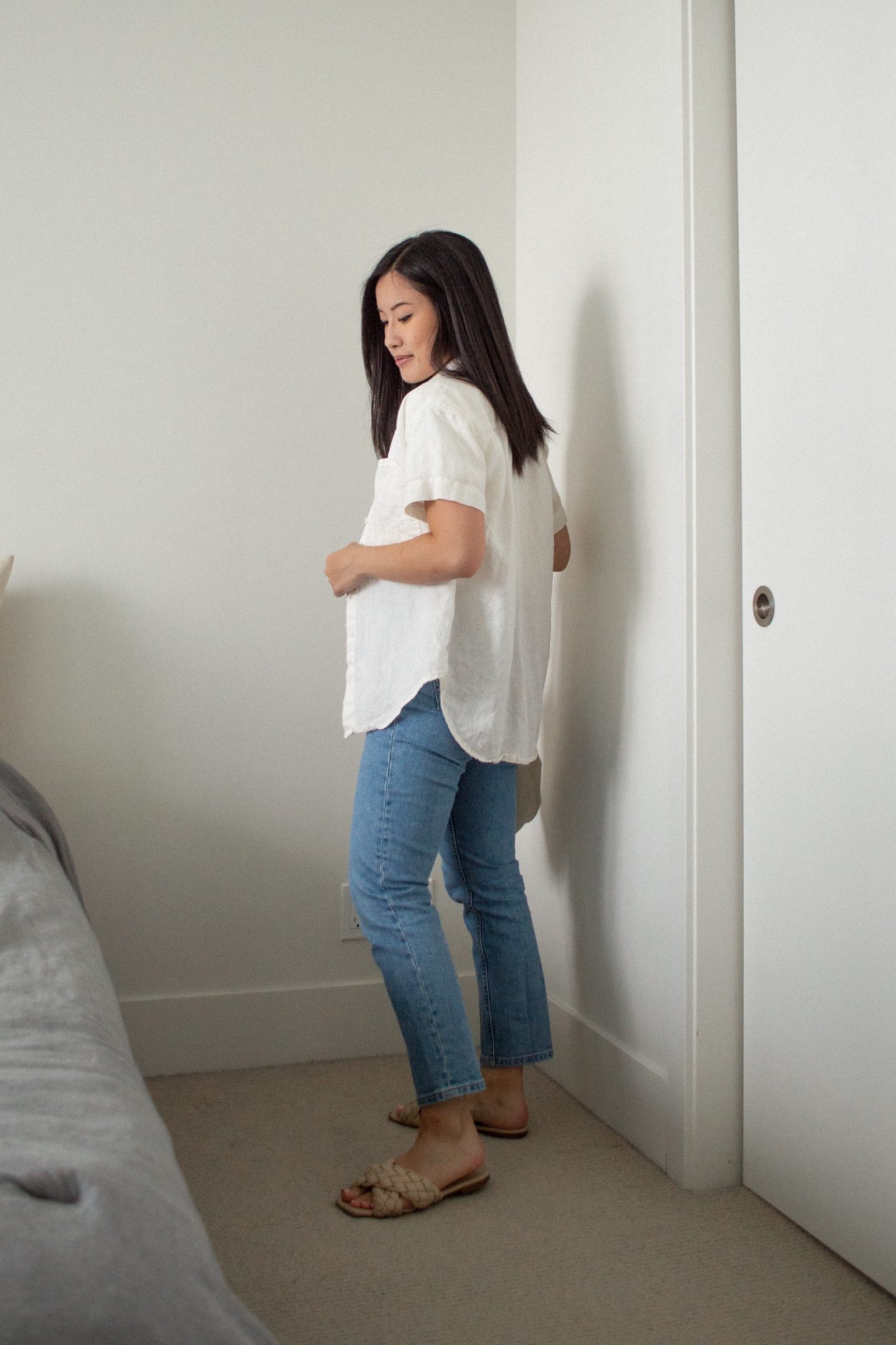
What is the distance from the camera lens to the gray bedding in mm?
508

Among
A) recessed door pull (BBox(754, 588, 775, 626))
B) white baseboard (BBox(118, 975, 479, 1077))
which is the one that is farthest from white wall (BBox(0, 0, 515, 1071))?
recessed door pull (BBox(754, 588, 775, 626))

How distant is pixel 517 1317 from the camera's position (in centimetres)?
112

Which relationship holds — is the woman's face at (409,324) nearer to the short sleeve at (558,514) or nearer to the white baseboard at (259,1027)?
the short sleeve at (558,514)

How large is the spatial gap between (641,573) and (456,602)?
300mm

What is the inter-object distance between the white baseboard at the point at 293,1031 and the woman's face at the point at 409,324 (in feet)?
3.56

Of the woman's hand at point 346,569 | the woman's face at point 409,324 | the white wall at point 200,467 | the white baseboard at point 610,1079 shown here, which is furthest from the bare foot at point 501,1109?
the woman's face at point 409,324

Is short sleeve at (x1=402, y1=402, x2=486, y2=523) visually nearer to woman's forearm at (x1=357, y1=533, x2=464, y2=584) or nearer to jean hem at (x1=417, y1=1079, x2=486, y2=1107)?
woman's forearm at (x1=357, y1=533, x2=464, y2=584)

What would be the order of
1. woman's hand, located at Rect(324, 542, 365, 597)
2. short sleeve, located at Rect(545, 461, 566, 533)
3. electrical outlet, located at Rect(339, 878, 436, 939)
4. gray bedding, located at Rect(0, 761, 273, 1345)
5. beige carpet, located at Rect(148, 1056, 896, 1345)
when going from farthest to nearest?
electrical outlet, located at Rect(339, 878, 436, 939) → short sleeve, located at Rect(545, 461, 566, 533) → woman's hand, located at Rect(324, 542, 365, 597) → beige carpet, located at Rect(148, 1056, 896, 1345) → gray bedding, located at Rect(0, 761, 273, 1345)

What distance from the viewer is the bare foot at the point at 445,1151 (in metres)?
1.38

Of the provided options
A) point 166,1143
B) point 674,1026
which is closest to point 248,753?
point 674,1026

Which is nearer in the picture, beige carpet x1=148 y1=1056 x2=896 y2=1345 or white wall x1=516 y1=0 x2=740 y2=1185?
beige carpet x1=148 y1=1056 x2=896 y2=1345

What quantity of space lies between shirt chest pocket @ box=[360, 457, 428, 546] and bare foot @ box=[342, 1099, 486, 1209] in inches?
31.0

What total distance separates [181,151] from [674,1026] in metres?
1.75

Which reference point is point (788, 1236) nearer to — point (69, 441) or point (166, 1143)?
point (166, 1143)
